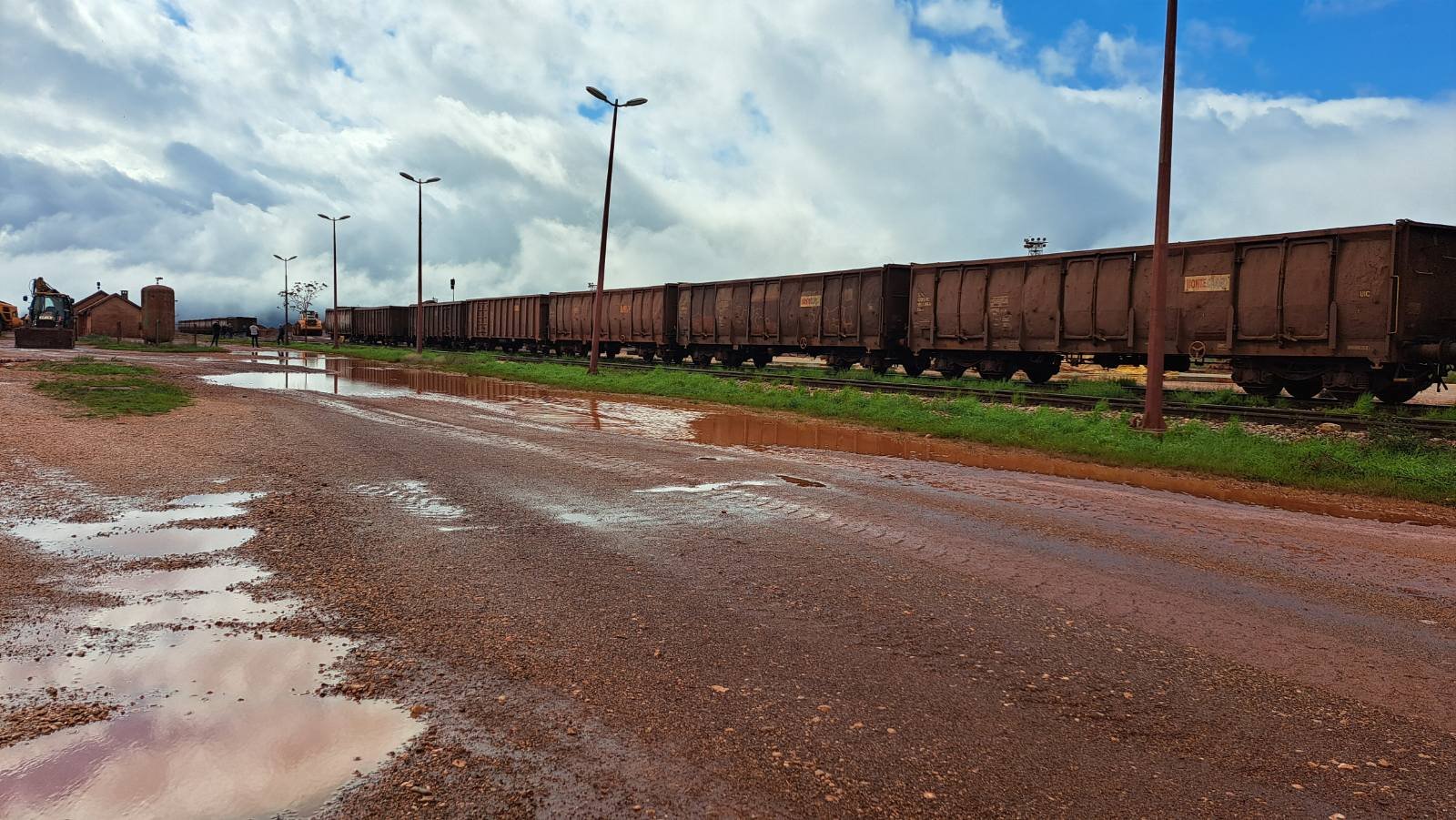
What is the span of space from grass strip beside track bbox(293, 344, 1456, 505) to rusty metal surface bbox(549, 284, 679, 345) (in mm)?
13220

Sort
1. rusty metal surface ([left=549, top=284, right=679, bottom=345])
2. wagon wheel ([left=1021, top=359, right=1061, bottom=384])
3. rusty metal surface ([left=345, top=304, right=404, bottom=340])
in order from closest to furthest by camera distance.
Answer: wagon wheel ([left=1021, top=359, right=1061, bottom=384]) → rusty metal surface ([left=549, top=284, right=679, bottom=345]) → rusty metal surface ([left=345, top=304, right=404, bottom=340])

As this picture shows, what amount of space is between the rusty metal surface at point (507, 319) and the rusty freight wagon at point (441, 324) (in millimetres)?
1226

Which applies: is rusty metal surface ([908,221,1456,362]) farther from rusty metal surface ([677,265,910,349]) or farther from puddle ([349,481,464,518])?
puddle ([349,481,464,518])

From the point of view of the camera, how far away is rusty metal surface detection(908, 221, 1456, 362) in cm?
1352

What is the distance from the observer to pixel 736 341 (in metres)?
27.9

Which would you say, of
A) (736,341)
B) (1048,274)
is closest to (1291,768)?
Result: (1048,274)

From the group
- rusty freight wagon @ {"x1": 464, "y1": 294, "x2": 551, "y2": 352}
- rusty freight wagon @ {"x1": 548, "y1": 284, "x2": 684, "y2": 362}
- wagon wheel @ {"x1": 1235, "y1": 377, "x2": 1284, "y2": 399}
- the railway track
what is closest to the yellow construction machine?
rusty freight wagon @ {"x1": 464, "y1": 294, "x2": 551, "y2": 352}

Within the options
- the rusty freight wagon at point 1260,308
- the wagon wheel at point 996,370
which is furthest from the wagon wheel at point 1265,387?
the wagon wheel at point 996,370

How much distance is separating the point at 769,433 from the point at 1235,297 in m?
9.82

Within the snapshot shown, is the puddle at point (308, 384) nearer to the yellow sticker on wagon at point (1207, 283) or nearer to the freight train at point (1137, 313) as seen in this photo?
the freight train at point (1137, 313)

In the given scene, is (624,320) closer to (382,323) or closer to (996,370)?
(996,370)

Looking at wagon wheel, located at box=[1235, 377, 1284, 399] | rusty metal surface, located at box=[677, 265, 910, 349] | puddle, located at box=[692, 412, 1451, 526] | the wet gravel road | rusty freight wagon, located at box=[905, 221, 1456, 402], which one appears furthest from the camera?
rusty metal surface, located at box=[677, 265, 910, 349]

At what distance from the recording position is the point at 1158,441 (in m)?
10.9

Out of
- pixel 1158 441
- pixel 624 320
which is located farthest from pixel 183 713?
pixel 624 320
